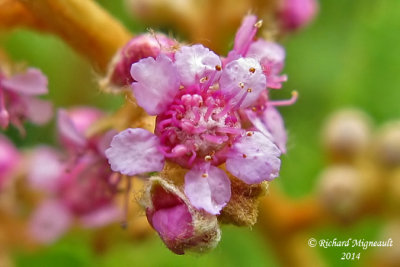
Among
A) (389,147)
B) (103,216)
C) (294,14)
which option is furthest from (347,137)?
(103,216)

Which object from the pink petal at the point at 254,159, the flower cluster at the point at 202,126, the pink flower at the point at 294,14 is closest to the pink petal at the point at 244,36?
the flower cluster at the point at 202,126

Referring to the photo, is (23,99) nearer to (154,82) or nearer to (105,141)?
(105,141)

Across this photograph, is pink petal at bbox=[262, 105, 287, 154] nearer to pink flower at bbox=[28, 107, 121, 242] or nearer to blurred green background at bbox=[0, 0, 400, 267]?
pink flower at bbox=[28, 107, 121, 242]

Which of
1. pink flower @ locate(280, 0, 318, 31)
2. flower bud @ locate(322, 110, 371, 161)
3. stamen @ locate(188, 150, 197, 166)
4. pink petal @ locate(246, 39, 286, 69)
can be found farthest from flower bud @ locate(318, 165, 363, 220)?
stamen @ locate(188, 150, 197, 166)

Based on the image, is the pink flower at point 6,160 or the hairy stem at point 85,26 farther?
the pink flower at point 6,160

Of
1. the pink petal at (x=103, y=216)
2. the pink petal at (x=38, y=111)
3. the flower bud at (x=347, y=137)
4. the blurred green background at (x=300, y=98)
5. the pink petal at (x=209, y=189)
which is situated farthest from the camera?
the blurred green background at (x=300, y=98)

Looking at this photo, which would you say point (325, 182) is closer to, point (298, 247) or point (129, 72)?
point (298, 247)

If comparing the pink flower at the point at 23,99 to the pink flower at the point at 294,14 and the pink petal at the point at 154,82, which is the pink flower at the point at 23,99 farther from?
the pink flower at the point at 294,14
